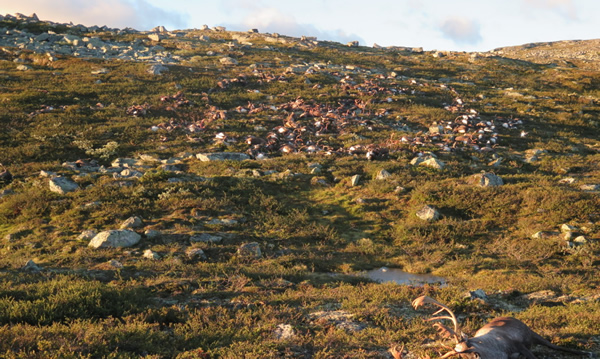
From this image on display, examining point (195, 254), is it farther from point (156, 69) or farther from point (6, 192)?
point (156, 69)

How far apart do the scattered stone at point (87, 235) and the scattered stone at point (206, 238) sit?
348cm

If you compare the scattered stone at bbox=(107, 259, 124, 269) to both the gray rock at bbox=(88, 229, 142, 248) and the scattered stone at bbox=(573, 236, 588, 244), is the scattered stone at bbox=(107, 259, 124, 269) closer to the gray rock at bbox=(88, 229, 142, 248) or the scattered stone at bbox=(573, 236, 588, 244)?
the gray rock at bbox=(88, 229, 142, 248)

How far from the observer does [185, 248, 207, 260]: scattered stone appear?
12.0 m

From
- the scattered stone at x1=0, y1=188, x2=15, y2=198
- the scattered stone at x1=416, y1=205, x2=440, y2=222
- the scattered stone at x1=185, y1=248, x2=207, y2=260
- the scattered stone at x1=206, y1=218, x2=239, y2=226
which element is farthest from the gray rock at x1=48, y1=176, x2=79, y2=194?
the scattered stone at x1=416, y1=205, x2=440, y2=222

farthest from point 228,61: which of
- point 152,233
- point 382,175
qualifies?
point 152,233

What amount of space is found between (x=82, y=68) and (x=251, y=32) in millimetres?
55499

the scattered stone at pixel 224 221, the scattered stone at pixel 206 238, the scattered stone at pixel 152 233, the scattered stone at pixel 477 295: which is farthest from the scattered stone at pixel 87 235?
the scattered stone at pixel 477 295

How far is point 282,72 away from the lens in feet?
→ 142

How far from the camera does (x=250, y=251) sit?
1258 centimetres

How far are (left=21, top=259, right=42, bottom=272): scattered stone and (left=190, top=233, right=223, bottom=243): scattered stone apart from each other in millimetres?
4449

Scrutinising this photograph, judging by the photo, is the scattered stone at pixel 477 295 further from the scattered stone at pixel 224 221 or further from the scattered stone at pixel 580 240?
the scattered stone at pixel 224 221

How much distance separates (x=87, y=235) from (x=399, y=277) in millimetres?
10796

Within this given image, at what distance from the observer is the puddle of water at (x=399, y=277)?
11436 mm

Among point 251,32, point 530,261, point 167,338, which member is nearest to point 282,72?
point 530,261
